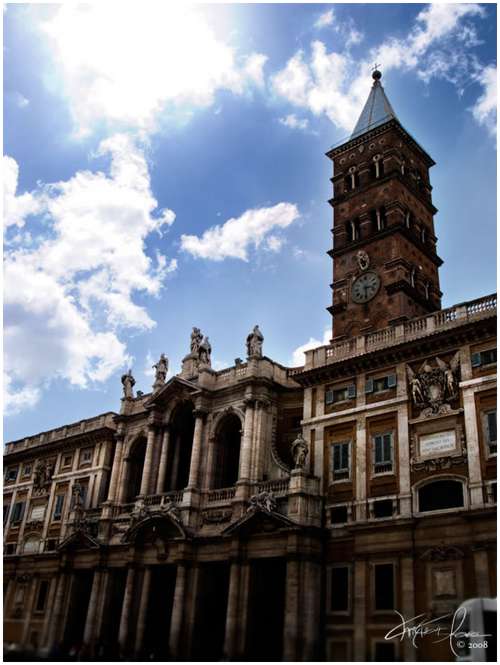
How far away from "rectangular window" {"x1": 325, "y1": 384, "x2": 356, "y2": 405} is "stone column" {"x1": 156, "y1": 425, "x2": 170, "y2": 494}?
1293 centimetres

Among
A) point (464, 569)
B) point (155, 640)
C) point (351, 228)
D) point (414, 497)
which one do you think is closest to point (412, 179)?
point (351, 228)

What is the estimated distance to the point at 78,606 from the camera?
152ft

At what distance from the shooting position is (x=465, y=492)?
30438 mm

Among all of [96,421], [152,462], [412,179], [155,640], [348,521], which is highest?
[412,179]

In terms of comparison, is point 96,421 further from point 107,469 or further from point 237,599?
point 237,599

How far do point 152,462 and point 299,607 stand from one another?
54.0 ft

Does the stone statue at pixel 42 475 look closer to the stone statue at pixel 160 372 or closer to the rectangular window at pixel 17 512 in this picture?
the rectangular window at pixel 17 512

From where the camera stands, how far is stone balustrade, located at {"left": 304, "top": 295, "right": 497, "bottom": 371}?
109 feet

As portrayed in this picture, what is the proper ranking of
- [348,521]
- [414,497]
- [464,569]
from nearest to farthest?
1. [464,569]
2. [414,497]
3. [348,521]

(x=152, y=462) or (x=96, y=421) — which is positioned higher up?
(x=96, y=421)

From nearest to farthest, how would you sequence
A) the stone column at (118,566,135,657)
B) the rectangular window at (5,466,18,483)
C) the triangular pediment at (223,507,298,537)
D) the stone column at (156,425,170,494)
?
the triangular pediment at (223,507,298,537) → the stone column at (118,566,135,657) → the stone column at (156,425,170,494) → the rectangular window at (5,466,18,483)

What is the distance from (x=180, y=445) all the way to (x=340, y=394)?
13.8m

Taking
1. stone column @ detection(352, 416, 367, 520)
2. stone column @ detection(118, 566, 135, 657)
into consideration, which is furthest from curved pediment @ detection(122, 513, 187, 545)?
stone column @ detection(352, 416, 367, 520)

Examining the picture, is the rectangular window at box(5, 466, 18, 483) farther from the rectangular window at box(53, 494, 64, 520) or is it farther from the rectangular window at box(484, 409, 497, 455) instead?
the rectangular window at box(484, 409, 497, 455)
